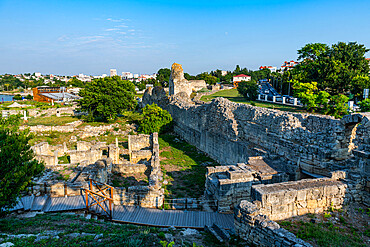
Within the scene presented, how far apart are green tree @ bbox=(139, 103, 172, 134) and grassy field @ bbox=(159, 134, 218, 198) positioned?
187 centimetres

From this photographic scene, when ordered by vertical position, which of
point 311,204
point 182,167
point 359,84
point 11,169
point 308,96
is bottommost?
point 182,167

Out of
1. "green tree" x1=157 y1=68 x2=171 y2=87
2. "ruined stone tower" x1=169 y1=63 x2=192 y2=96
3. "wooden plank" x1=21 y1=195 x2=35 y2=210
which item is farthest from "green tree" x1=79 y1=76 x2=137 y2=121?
"green tree" x1=157 y1=68 x2=171 y2=87

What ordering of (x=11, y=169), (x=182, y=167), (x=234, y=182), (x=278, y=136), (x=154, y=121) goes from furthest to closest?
1. (x=154, y=121)
2. (x=182, y=167)
3. (x=278, y=136)
4. (x=234, y=182)
5. (x=11, y=169)

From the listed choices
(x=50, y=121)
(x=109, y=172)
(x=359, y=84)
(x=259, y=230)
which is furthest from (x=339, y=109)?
(x=50, y=121)

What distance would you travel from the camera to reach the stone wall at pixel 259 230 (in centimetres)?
472

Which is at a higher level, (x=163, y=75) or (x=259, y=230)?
(x=163, y=75)

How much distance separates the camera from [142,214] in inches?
311

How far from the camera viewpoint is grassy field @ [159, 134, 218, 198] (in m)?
11.1

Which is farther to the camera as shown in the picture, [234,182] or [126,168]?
[126,168]

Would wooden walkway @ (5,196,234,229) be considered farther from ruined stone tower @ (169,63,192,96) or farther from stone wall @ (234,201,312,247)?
ruined stone tower @ (169,63,192,96)

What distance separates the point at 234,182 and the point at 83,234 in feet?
16.9

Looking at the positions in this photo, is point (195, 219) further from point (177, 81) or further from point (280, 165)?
point (177, 81)

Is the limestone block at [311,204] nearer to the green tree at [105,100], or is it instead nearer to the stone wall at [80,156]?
the stone wall at [80,156]

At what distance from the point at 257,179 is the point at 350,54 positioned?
29477mm
